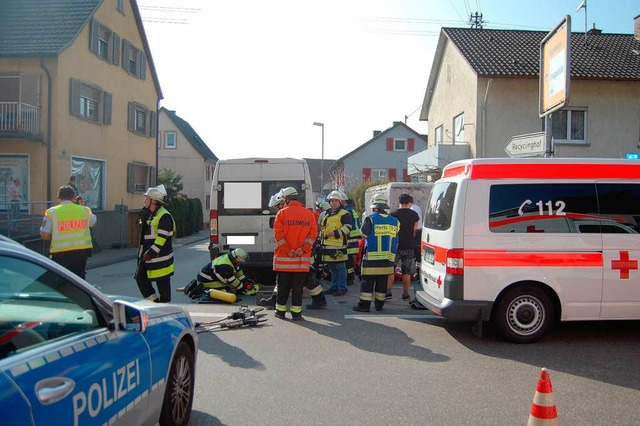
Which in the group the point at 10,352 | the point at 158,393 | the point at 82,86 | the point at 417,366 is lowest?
the point at 417,366

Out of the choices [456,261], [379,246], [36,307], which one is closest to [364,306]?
[379,246]

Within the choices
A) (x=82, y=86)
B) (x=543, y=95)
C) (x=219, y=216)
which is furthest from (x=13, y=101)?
(x=543, y=95)

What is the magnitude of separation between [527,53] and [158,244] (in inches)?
763

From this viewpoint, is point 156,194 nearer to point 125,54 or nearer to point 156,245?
point 156,245

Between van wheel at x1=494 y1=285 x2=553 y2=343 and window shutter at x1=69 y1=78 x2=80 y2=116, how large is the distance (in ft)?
55.9

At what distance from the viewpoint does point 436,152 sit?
22.4m

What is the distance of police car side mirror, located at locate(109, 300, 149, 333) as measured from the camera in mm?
3213

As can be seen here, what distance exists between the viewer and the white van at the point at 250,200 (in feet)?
36.4

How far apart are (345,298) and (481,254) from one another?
4.11m

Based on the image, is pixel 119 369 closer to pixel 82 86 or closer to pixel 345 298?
pixel 345 298

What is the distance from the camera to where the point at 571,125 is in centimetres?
2138

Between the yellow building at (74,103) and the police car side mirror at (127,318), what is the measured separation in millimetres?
13862

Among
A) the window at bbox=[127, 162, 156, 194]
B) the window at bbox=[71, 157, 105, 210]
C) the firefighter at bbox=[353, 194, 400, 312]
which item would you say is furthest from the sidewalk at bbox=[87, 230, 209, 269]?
the firefighter at bbox=[353, 194, 400, 312]

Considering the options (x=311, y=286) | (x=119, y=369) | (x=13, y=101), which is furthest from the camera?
(x=13, y=101)
